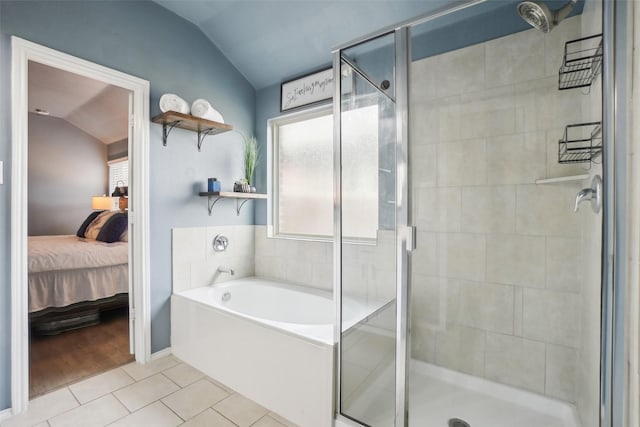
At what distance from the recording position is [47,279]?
2.80 m

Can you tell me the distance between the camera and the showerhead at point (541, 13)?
4.00 feet

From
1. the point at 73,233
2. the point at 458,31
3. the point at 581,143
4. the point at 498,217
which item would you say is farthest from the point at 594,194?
the point at 73,233

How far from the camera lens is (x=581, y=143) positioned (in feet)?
4.66

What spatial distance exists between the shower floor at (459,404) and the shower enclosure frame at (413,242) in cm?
10

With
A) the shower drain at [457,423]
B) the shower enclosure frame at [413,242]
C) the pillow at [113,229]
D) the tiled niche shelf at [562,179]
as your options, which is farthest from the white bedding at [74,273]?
the tiled niche shelf at [562,179]

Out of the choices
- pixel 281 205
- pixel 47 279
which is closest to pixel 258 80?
pixel 281 205

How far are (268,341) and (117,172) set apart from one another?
16.8 feet

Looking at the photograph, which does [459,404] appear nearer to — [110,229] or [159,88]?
[159,88]

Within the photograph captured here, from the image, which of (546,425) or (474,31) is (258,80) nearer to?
(474,31)

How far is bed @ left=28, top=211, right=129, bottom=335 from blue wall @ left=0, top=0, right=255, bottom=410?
1192mm

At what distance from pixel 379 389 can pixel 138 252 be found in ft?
6.43

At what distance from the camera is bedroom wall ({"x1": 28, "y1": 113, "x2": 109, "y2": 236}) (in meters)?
4.85

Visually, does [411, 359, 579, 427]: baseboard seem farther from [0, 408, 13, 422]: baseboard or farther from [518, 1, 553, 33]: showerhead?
[0, 408, 13, 422]: baseboard

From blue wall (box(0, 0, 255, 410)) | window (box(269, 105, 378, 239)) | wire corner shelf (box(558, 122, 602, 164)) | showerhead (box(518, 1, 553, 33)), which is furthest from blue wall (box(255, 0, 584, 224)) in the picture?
blue wall (box(0, 0, 255, 410))
